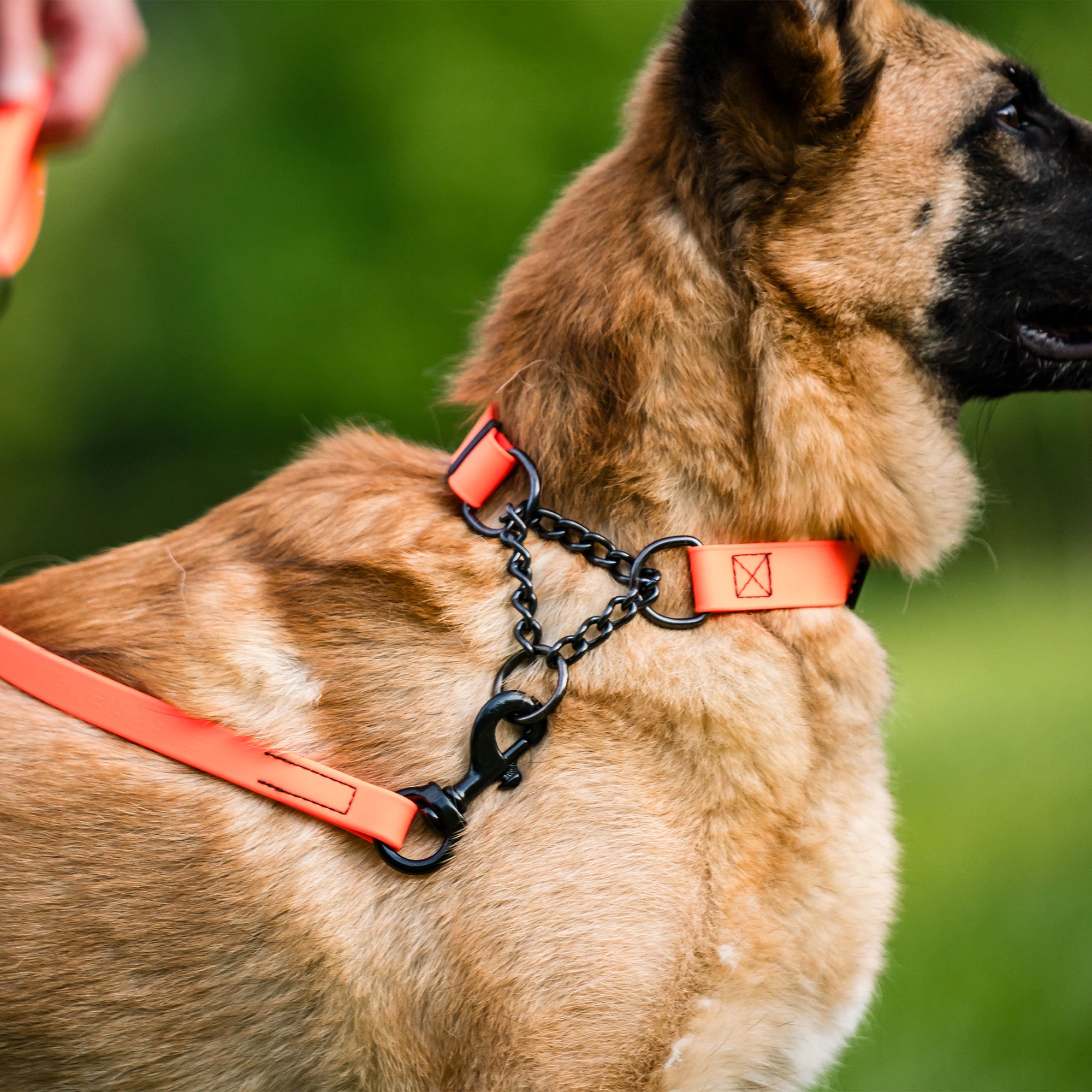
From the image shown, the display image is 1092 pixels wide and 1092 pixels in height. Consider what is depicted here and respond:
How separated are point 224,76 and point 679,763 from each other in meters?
12.9

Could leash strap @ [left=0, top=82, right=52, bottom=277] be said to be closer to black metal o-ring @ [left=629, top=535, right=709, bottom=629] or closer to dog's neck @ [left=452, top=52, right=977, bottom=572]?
dog's neck @ [left=452, top=52, right=977, bottom=572]

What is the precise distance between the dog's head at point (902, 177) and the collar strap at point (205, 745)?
1239mm

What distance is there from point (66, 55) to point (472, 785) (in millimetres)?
1283

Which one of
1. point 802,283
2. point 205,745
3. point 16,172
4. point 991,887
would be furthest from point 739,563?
point 991,887

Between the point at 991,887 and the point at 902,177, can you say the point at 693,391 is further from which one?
the point at 991,887

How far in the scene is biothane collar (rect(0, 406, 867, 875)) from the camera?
1.82m

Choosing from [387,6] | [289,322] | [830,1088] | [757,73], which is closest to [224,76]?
[387,6]

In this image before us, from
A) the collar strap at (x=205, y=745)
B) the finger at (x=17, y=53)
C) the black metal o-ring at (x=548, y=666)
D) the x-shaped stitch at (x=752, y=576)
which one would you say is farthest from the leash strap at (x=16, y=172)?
the x-shaped stitch at (x=752, y=576)

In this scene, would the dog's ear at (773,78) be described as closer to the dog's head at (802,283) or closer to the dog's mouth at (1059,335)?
the dog's head at (802,283)

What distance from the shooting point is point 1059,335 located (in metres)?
2.28

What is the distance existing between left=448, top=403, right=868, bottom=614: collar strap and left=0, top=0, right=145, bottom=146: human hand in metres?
0.85

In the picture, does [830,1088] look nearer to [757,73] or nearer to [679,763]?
[679,763]

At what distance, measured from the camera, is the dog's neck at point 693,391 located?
6.81ft

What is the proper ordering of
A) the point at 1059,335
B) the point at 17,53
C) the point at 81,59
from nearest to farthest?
the point at 17,53, the point at 81,59, the point at 1059,335
